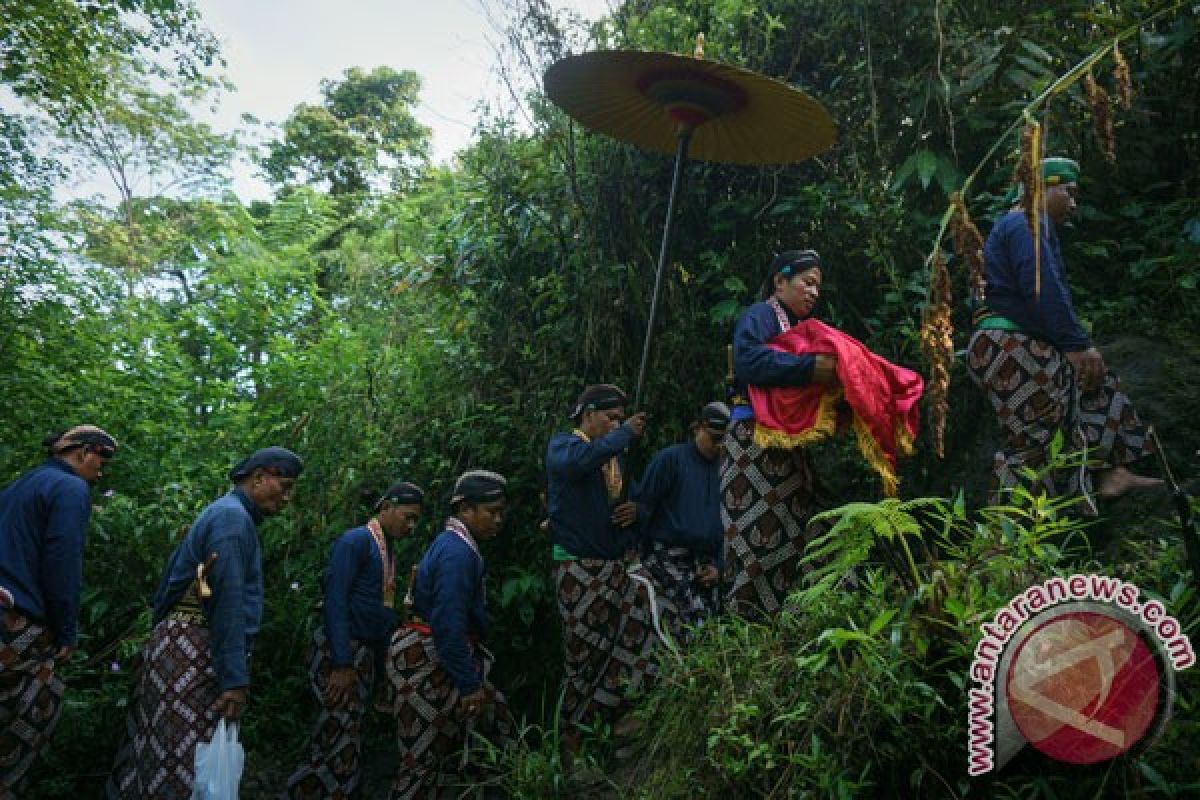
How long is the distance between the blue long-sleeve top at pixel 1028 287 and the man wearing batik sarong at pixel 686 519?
157 centimetres

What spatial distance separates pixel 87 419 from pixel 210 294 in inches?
156

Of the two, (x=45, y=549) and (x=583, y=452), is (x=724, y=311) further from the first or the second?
(x=45, y=549)

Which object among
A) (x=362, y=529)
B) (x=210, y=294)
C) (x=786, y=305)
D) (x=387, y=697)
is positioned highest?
(x=210, y=294)

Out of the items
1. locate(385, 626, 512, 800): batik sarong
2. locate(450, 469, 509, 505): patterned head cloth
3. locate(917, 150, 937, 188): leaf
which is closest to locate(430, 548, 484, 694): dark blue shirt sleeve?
locate(385, 626, 512, 800): batik sarong

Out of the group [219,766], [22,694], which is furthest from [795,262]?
[22,694]

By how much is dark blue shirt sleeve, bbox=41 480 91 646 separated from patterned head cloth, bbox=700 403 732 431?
3.31 meters

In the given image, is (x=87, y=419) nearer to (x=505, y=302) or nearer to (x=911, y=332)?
(x=505, y=302)

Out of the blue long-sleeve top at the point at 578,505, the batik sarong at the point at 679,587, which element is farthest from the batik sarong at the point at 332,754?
the batik sarong at the point at 679,587

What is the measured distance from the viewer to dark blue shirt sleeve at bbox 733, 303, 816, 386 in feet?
13.2

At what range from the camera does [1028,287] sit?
4.27m

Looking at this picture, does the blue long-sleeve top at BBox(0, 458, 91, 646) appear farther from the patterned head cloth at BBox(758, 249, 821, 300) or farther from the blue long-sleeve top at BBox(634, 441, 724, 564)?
the patterned head cloth at BBox(758, 249, 821, 300)

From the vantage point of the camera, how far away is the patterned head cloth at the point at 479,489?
4922 mm

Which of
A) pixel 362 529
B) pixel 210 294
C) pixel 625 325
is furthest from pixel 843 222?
pixel 210 294

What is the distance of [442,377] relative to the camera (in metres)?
6.81
